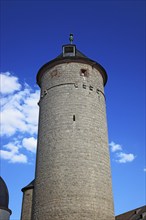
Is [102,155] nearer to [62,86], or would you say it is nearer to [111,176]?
[111,176]

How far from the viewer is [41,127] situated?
57.3ft

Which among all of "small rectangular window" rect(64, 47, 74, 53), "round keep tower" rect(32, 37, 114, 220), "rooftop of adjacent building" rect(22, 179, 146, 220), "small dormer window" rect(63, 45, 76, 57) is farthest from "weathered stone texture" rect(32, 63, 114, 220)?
"rooftop of adjacent building" rect(22, 179, 146, 220)

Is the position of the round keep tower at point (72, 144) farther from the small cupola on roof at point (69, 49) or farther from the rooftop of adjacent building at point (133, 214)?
the rooftop of adjacent building at point (133, 214)

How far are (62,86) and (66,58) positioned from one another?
204 cm

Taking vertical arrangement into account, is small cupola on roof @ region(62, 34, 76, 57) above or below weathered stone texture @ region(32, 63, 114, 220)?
above

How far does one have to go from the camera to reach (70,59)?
18.5 meters

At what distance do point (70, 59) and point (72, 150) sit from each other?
247 inches

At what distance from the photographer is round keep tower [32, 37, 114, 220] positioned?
47.0ft

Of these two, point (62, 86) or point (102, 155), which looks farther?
point (62, 86)

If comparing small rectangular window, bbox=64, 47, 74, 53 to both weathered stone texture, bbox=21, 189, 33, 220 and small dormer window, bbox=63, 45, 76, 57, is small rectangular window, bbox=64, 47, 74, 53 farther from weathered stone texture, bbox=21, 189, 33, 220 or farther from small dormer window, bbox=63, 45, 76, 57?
weathered stone texture, bbox=21, 189, 33, 220

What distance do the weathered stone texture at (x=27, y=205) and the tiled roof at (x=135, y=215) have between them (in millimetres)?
7479

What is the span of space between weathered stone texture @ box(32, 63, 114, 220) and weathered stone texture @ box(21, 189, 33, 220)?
1816 mm

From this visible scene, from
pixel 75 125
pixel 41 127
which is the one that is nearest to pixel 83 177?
pixel 75 125

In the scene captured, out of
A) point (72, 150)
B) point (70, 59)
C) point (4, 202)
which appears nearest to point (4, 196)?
point (4, 202)
